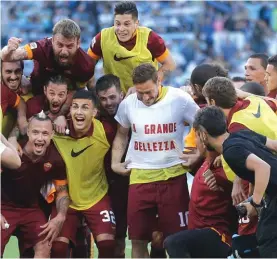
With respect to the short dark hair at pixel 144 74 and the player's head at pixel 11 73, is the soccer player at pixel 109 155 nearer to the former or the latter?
the short dark hair at pixel 144 74

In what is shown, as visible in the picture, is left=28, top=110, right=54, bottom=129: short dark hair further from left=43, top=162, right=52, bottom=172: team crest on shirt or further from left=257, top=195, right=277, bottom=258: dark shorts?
left=257, top=195, right=277, bottom=258: dark shorts

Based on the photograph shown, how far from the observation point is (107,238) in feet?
25.8

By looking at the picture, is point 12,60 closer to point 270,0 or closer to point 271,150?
point 271,150

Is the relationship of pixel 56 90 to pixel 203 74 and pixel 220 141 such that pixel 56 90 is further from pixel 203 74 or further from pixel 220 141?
pixel 220 141

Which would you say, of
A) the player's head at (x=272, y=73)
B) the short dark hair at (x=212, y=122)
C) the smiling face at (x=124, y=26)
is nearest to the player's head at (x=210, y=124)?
the short dark hair at (x=212, y=122)

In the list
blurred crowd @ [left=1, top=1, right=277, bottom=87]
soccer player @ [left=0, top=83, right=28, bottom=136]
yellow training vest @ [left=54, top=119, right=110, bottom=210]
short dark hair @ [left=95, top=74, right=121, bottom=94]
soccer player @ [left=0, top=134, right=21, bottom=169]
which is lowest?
yellow training vest @ [left=54, top=119, right=110, bottom=210]

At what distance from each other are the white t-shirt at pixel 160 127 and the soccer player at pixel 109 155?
0.36 m

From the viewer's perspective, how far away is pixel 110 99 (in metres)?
8.26

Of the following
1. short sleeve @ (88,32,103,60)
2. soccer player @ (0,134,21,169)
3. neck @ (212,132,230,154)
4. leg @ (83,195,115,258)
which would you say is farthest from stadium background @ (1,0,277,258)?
soccer player @ (0,134,21,169)

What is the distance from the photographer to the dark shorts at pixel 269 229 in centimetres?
640

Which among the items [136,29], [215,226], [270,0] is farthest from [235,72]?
[215,226]

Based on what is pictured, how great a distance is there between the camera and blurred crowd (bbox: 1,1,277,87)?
22.3 m

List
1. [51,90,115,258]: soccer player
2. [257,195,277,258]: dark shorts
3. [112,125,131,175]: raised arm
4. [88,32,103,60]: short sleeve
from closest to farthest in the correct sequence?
[257,195,277,258]: dark shorts
[51,90,115,258]: soccer player
[112,125,131,175]: raised arm
[88,32,103,60]: short sleeve

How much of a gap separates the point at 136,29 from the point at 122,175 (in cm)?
151
